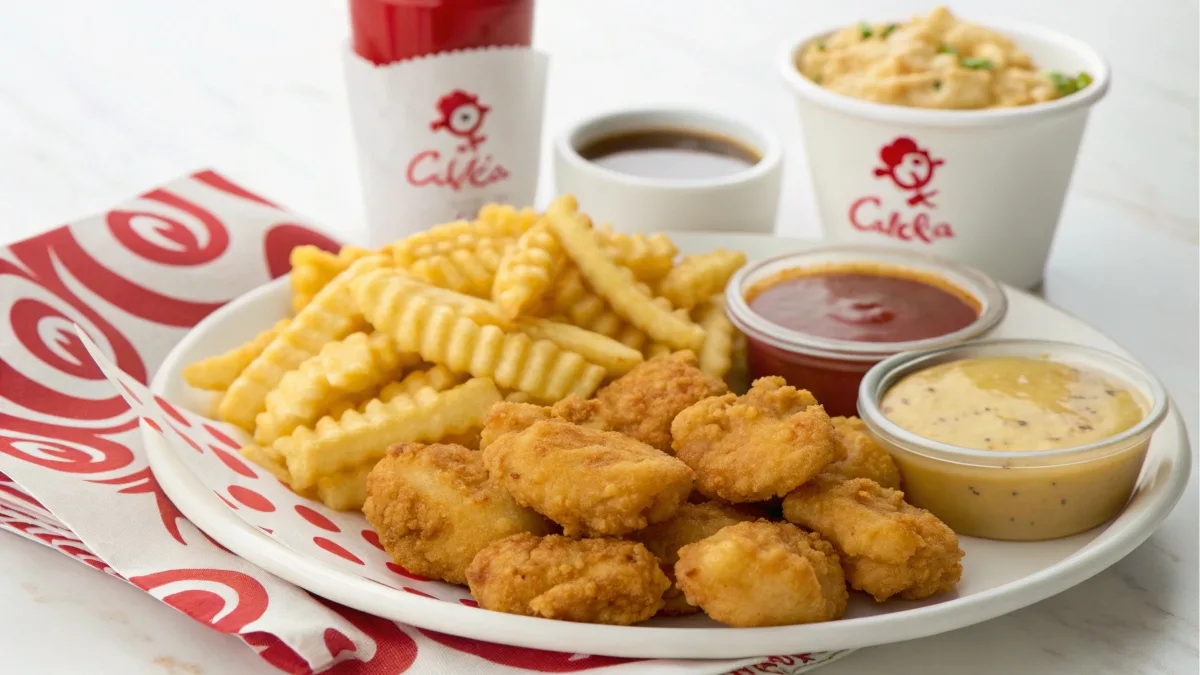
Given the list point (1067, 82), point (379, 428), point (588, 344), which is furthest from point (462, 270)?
point (1067, 82)

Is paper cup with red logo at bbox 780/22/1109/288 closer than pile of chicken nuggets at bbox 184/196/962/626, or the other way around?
pile of chicken nuggets at bbox 184/196/962/626

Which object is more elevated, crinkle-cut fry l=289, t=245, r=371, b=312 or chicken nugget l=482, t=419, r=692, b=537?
chicken nugget l=482, t=419, r=692, b=537

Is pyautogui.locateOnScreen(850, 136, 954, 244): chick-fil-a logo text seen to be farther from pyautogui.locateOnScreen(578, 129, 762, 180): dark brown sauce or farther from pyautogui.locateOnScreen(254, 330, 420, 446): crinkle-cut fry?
pyautogui.locateOnScreen(254, 330, 420, 446): crinkle-cut fry

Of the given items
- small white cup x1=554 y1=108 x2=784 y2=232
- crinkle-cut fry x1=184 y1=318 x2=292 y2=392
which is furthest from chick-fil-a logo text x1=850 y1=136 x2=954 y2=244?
crinkle-cut fry x1=184 y1=318 x2=292 y2=392

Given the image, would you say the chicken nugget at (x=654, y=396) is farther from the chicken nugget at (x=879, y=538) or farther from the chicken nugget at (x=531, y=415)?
the chicken nugget at (x=879, y=538)

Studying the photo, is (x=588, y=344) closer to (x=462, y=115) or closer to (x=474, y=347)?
(x=474, y=347)

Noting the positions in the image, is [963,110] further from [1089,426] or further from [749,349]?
[1089,426]

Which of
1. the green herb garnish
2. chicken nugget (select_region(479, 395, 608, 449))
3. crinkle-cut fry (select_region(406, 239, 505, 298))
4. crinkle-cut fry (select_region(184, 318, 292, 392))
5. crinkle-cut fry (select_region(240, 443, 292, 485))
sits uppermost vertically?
the green herb garnish
